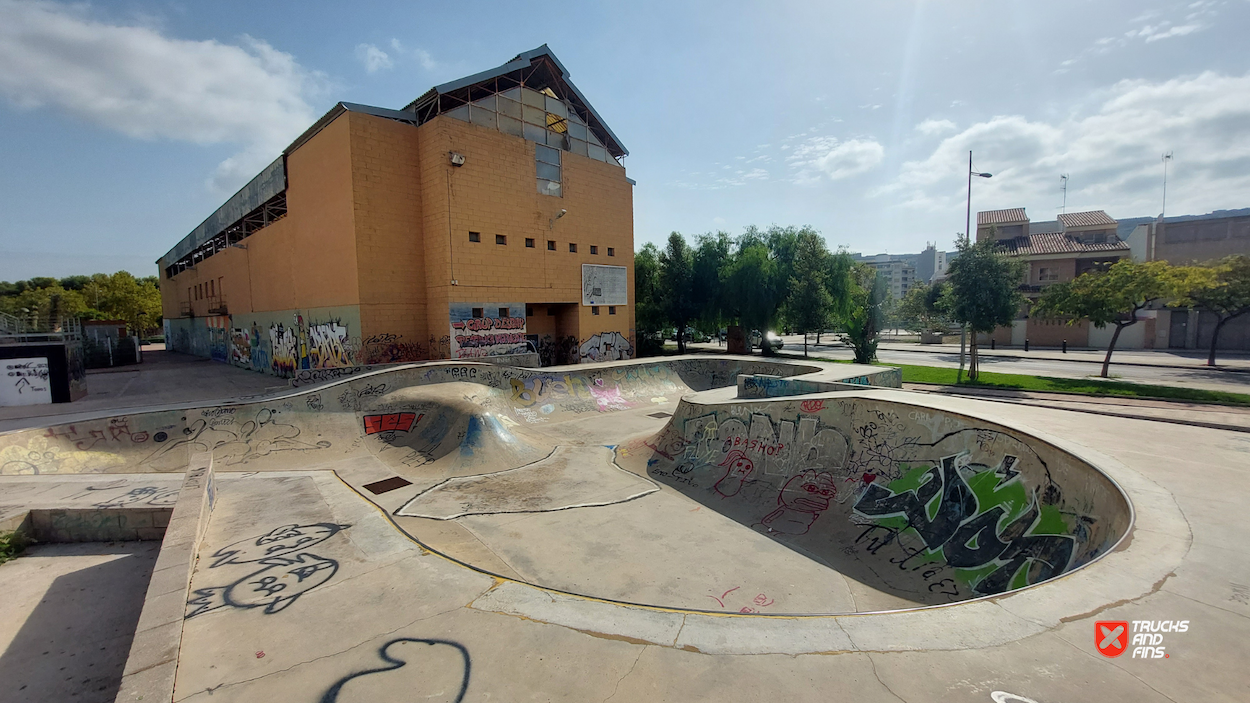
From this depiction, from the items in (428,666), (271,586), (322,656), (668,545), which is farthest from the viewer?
(668,545)

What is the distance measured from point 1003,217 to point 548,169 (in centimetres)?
4553

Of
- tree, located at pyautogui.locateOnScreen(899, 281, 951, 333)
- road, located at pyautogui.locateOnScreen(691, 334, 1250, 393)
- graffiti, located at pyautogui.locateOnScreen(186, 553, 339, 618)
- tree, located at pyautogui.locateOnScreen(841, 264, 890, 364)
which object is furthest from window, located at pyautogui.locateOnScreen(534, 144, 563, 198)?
tree, located at pyautogui.locateOnScreen(899, 281, 951, 333)

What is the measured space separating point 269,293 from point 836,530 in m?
28.4

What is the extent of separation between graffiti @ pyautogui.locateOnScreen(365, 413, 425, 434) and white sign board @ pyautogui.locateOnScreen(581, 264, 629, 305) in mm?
11858

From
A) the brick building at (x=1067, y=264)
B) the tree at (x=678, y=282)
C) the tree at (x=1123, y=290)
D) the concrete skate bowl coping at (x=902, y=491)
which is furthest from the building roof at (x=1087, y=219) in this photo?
the concrete skate bowl coping at (x=902, y=491)

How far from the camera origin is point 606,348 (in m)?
25.6

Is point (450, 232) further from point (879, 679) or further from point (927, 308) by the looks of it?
point (927, 308)

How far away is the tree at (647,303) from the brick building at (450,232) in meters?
6.56

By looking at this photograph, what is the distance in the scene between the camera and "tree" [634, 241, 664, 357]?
110 ft

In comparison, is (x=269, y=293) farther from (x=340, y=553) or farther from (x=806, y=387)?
(x=806, y=387)

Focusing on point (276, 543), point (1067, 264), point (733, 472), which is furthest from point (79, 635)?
point (1067, 264)

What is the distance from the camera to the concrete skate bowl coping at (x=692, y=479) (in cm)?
648

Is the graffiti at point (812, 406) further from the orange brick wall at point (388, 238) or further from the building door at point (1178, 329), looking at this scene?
the building door at point (1178, 329)

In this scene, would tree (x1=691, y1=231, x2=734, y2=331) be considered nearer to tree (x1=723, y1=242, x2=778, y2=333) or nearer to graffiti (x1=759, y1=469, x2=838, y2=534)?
tree (x1=723, y1=242, x2=778, y2=333)
